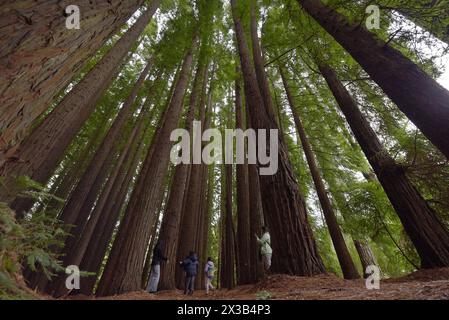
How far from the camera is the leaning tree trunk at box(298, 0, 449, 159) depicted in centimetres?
266

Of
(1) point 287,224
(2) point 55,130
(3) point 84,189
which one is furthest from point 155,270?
(3) point 84,189

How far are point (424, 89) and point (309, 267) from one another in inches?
112

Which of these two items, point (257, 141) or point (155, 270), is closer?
point (257, 141)

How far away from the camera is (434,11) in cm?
332

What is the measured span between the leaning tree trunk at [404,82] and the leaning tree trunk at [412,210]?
6.20 ft

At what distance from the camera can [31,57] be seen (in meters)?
1.82

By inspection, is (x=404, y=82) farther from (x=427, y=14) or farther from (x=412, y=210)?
(x=412, y=210)

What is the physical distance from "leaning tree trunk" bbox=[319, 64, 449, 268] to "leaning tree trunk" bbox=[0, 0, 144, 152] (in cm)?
516

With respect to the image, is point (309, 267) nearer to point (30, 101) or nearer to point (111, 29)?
point (30, 101)

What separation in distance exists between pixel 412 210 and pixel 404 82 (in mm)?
2394

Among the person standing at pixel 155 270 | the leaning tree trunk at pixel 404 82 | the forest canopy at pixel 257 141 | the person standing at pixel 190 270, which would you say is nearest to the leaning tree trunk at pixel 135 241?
the forest canopy at pixel 257 141

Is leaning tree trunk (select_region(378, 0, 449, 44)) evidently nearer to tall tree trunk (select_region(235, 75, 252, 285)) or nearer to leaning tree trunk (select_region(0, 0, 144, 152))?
leaning tree trunk (select_region(0, 0, 144, 152))

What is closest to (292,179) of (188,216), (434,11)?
(434,11)

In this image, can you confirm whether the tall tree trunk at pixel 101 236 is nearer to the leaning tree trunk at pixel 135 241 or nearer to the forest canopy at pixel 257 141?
the forest canopy at pixel 257 141
